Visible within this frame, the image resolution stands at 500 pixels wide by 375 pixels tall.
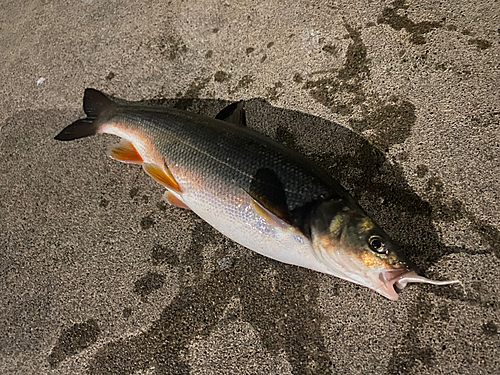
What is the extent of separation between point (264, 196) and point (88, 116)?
2276 millimetres

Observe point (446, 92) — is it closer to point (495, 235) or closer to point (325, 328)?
point (495, 235)

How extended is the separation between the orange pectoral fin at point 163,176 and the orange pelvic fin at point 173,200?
0.60ft

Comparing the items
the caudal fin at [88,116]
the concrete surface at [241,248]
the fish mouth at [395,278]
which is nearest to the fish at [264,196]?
the fish mouth at [395,278]

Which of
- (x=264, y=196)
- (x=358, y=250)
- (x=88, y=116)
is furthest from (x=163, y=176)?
(x=358, y=250)

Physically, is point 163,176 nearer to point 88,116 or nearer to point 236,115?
point 236,115

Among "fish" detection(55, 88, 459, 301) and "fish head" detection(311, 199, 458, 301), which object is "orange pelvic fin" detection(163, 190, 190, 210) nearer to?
"fish" detection(55, 88, 459, 301)

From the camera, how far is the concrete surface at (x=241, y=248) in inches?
95.1

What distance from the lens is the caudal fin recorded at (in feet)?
11.0

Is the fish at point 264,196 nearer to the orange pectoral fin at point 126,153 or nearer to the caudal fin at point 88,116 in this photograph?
the orange pectoral fin at point 126,153

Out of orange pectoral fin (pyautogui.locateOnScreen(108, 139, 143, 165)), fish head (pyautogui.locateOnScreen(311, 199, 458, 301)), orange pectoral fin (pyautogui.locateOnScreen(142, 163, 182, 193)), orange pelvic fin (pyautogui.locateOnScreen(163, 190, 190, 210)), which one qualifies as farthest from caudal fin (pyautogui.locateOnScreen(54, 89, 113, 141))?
fish head (pyautogui.locateOnScreen(311, 199, 458, 301))

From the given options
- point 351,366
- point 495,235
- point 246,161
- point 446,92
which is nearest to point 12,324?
point 246,161

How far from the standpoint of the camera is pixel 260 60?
3.44 meters

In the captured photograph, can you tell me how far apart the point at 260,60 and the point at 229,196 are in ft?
5.86

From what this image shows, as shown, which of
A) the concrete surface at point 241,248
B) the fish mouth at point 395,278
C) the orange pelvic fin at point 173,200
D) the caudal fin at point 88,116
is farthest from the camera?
the caudal fin at point 88,116
